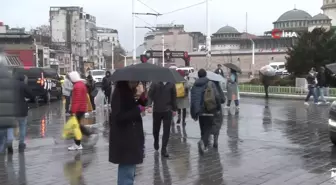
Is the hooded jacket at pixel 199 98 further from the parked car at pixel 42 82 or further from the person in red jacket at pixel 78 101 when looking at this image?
the parked car at pixel 42 82

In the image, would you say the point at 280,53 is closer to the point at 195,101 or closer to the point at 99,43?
the point at 99,43

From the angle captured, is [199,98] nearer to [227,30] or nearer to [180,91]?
[180,91]

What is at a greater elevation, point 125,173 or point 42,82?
point 42,82

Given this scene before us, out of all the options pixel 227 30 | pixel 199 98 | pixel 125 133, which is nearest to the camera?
pixel 125 133

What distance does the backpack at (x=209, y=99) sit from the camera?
33.0ft

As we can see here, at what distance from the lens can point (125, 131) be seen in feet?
20.2

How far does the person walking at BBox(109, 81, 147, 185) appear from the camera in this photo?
6133mm

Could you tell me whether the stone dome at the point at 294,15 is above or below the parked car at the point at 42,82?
above

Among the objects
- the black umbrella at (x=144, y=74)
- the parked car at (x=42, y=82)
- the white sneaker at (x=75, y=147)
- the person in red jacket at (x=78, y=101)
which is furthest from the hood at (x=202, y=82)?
the parked car at (x=42, y=82)

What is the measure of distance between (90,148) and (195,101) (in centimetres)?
261

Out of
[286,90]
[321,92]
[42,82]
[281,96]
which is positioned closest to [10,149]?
[321,92]

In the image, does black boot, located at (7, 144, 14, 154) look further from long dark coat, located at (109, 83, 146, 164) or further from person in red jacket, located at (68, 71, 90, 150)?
long dark coat, located at (109, 83, 146, 164)

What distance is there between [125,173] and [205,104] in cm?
410

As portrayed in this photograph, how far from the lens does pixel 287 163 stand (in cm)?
897
